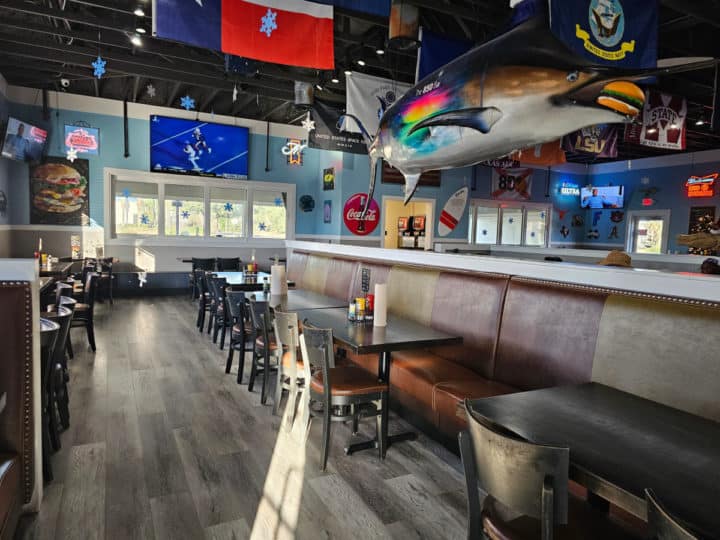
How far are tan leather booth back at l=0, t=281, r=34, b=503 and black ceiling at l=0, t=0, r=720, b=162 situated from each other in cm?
393

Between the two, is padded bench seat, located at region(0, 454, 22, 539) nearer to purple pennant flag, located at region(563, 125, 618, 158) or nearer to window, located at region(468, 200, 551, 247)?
purple pennant flag, located at region(563, 125, 618, 158)

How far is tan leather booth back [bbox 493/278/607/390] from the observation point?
261 cm

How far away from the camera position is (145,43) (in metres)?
6.65

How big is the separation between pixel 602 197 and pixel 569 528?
524 inches

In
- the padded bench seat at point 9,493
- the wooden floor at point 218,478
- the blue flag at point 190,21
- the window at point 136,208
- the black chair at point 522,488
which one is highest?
the blue flag at point 190,21

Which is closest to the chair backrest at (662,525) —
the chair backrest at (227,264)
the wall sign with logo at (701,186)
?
the chair backrest at (227,264)

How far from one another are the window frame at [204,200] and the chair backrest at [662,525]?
9899 mm

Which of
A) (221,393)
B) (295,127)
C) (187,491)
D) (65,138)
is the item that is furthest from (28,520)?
(295,127)

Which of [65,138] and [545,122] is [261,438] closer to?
[545,122]

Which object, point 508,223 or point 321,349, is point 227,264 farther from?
point 508,223

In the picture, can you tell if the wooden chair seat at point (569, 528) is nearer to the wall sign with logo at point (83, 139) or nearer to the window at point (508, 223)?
the wall sign with logo at point (83, 139)

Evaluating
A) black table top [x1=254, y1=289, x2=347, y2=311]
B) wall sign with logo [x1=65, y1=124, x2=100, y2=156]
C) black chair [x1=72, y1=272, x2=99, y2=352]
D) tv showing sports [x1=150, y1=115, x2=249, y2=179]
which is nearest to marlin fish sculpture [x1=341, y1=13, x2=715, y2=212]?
black table top [x1=254, y1=289, x2=347, y2=311]

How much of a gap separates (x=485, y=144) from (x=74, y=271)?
7450 millimetres

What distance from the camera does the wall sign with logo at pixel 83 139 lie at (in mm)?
8742
